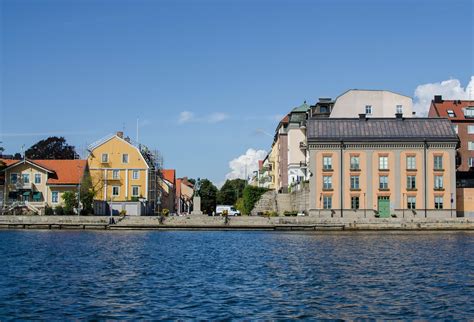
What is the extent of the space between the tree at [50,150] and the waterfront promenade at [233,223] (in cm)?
4274

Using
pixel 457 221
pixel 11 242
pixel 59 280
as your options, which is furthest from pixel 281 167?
pixel 59 280

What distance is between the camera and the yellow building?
104250 millimetres

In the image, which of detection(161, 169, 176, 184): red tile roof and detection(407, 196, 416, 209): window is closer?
detection(407, 196, 416, 209): window

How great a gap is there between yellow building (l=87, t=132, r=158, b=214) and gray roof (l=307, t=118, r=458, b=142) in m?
31.4

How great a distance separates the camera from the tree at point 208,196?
18975cm

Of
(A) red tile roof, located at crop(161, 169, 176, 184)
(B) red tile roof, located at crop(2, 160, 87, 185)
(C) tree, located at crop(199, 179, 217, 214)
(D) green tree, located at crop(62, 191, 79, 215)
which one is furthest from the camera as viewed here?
(C) tree, located at crop(199, 179, 217, 214)

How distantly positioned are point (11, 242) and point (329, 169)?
4182 cm

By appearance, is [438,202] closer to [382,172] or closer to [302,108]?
[382,172]

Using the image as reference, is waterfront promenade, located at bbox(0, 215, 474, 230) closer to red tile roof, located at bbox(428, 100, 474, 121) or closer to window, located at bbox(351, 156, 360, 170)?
window, located at bbox(351, 156, 360, 170)

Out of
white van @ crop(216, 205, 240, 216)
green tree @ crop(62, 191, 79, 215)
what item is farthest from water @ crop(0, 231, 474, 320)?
white van @ crop(216, 205, 240, 216)

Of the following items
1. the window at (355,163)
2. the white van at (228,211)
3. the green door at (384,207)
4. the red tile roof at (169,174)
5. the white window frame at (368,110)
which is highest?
the white window frame at (368,110)

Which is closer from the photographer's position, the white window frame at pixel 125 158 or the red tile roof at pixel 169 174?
the white window frame at pixel 125 158

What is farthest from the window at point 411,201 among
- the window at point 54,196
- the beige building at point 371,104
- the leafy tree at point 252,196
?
the window at point 54,196

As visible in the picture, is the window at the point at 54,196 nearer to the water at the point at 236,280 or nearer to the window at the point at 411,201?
the water at the point at 236,280
